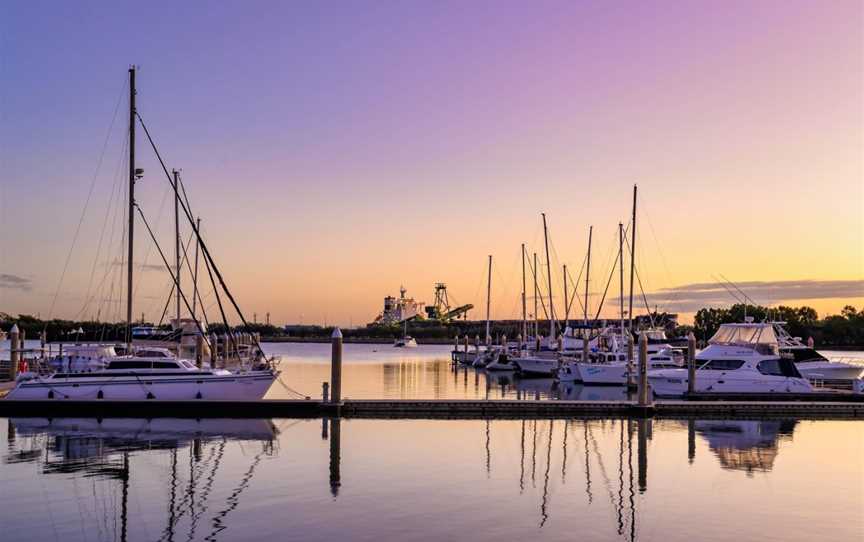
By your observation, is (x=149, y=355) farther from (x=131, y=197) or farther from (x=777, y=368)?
(x=777, y=368)

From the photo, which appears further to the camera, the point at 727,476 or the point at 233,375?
the point at 233,375

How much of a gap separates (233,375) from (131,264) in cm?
624

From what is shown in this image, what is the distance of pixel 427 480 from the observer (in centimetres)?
2148

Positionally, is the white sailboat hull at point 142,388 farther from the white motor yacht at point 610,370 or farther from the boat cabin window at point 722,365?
the white motor yacht at point 610,370

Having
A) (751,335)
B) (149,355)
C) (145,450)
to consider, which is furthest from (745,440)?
(149,355)

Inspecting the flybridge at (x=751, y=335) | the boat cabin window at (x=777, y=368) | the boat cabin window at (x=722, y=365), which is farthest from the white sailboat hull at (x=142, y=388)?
the flybridge at (x=751, y=335)

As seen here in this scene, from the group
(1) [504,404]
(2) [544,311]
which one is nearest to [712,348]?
(1) [504,404]

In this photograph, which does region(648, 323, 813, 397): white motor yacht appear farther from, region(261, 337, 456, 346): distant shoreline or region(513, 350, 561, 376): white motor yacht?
region(261, 337, 456, 346): distant shoreline

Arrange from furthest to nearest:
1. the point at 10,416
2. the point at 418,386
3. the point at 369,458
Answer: the point at 418,386 → the point at 10,416 → the point at 369,458

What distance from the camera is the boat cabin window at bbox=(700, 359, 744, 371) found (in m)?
40.8

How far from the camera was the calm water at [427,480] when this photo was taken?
16.9 m

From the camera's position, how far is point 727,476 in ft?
74.4

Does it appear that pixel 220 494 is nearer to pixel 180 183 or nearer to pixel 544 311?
pixel 180 183

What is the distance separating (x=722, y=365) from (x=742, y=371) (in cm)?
104
